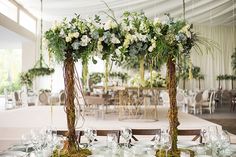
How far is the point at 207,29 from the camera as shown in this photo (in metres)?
18.7

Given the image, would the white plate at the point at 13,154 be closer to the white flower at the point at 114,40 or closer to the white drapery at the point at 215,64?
the white flower at the point at 114,40

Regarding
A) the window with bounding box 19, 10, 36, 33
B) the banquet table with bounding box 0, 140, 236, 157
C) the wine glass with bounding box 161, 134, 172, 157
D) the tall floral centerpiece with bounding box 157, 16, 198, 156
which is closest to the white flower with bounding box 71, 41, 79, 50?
the tall floral centerpiece with bounding box 157, 16, 198, 156

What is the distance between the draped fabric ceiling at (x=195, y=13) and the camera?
1118 centimetres

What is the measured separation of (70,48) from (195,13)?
12.4 meters

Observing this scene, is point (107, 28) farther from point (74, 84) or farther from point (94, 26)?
point (74, 84)

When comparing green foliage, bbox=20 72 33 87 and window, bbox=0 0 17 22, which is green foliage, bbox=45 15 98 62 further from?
green foliage, bbox=20 72 33 87

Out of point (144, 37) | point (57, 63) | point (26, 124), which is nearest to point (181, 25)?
point (144, 37)

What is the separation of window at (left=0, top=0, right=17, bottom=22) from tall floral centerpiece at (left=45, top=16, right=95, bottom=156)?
9686 millimetres

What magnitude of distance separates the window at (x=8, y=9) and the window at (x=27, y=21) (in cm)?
89

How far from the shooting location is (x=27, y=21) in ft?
51.8

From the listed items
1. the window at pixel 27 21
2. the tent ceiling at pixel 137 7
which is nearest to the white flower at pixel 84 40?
the tent ceiling at pixel 137 7

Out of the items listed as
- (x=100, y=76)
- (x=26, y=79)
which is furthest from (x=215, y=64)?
(x=26, y=79)

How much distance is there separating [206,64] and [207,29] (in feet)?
6.55

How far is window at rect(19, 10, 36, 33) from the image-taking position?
14836 mm
